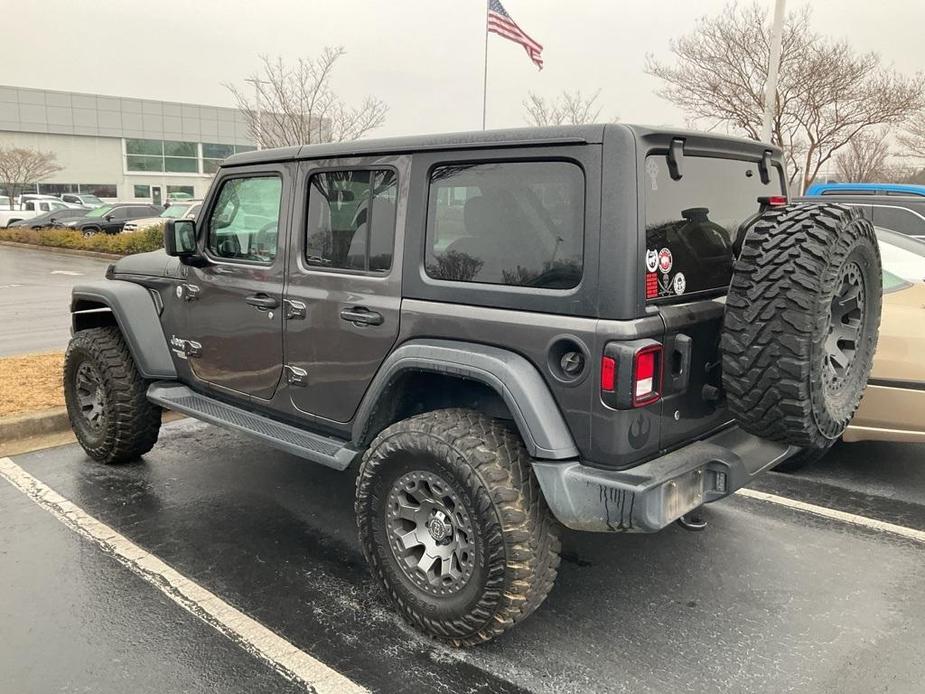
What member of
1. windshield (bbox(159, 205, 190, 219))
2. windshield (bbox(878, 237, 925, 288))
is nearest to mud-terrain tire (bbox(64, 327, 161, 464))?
windshield (bbox(878, 237, 925, 288))

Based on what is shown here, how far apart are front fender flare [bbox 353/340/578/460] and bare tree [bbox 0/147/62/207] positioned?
49634 millimetres

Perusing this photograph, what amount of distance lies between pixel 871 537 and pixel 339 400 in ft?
9.53

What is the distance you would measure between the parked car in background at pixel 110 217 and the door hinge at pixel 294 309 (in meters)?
23.8

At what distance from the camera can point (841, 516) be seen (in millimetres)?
4191

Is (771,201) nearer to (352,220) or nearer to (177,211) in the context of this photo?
(352,220)

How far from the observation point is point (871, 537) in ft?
12.9

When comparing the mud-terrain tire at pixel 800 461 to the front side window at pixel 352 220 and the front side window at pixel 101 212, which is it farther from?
the front side window at pixel 101 212

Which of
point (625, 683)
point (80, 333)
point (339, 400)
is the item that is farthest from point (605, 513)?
point (80, 333)

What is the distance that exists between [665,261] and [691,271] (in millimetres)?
218

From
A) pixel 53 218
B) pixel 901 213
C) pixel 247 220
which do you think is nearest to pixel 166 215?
pixel 53 218

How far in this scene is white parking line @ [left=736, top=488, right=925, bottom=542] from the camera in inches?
157

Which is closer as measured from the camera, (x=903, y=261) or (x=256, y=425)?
(x=256, y=425)

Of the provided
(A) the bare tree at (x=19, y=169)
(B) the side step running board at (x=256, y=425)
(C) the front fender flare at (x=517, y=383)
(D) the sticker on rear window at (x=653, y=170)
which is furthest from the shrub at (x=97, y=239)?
(A) the bare tree at (x=19, y=169)

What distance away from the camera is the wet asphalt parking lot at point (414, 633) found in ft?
9.00
